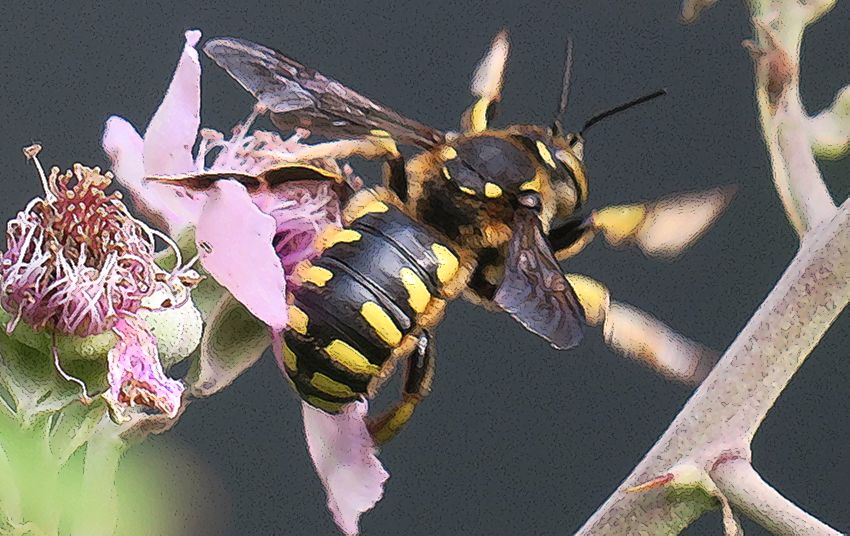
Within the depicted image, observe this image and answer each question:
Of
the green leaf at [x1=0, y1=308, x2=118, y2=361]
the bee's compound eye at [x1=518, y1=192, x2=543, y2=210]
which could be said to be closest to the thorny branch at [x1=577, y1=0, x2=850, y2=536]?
the bee's compound eye at [x1=518, y1=192, x2=543, y2=210]

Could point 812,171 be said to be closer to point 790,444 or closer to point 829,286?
point 829,286

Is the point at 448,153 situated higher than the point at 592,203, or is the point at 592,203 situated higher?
the point at 448,153

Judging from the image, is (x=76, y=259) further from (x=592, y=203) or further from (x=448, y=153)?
(x=592, y=203)

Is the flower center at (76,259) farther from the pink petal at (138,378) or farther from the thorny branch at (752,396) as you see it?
the thorny branch at (752,396)

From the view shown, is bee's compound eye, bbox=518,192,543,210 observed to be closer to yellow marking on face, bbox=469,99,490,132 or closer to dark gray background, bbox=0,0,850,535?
yellow marking on face, bbox=469,99,490,132

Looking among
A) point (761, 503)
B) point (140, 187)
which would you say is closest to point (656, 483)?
point (761, 503)

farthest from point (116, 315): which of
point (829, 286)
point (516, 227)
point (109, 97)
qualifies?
point (109, 97)
